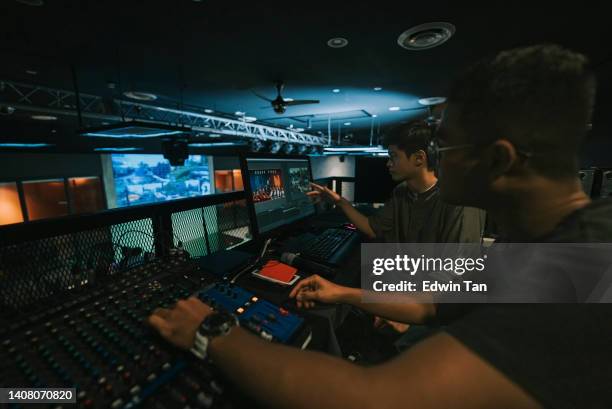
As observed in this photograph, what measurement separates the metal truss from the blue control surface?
236 inches

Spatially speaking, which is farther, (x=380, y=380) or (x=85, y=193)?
(x=85, y=193)

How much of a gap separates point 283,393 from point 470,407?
289mm

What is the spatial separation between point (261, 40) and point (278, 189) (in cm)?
291

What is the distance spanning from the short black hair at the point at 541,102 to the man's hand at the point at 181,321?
752mm

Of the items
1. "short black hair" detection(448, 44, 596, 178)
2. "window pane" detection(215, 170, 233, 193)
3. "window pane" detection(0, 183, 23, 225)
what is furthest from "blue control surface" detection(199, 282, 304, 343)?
"window pane" detection(215, 170, 233, 193)

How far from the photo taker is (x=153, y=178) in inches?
419

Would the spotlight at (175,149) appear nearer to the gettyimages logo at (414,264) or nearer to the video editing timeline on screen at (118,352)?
the gettyimages logo at (414,264)

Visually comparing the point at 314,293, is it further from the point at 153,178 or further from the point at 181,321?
the point at 153,178

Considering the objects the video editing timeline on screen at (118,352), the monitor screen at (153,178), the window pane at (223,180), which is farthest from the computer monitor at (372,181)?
the window pane at (223,180)

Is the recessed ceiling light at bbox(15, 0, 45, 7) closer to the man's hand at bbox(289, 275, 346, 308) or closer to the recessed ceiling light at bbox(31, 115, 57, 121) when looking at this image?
the man's hand at bbox(289, 275, 346, 308)

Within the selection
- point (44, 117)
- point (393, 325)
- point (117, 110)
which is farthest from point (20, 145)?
point (393, 325)

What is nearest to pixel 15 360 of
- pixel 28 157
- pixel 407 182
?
pixel 407 182

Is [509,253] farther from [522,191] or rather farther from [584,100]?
[584,100]

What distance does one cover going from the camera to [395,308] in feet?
3.07
